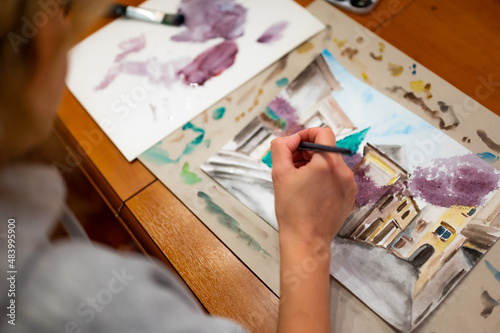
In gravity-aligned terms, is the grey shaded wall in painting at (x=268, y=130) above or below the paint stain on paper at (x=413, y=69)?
below

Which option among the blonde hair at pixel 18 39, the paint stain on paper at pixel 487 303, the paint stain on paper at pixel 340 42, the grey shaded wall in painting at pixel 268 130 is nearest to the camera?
the blonde hair at pixel 18 39

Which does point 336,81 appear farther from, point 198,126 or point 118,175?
point 118,175

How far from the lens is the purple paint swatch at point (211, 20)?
0.73 metres

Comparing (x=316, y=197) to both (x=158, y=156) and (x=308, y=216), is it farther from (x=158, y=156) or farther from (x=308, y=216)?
(x=158, y=156)

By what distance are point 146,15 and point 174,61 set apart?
0.13 meters

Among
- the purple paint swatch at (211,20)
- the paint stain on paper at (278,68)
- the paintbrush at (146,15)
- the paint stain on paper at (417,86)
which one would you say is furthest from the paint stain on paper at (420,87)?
the paintbrush at (146,15)

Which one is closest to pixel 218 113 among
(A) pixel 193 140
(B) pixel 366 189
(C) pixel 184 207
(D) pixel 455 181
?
(A) pixel 193 140

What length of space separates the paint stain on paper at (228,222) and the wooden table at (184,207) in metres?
0.03

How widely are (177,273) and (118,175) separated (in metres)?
0.20

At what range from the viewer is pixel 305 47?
27.7 inches

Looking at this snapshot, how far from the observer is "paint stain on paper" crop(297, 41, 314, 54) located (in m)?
0.70

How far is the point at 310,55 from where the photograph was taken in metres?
0.69

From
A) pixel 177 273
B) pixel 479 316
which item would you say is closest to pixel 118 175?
pixel 177 273

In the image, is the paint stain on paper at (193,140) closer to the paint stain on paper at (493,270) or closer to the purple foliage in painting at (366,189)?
the purple foliage in painting at (366,189)
